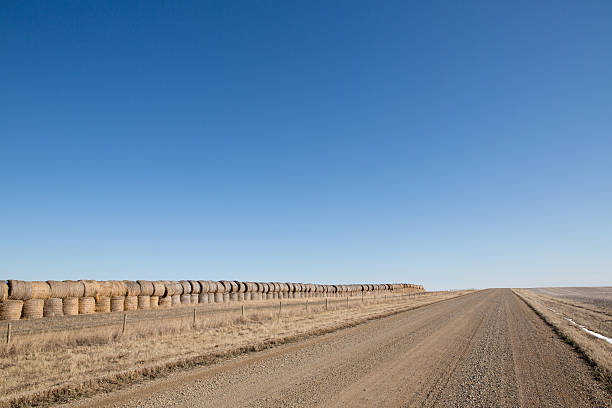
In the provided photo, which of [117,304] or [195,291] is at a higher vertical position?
[195,291]

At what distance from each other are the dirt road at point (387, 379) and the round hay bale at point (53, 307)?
760 inches

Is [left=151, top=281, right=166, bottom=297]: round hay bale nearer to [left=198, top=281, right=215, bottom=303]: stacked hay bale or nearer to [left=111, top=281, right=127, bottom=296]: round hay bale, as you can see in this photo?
[left=111, top=281, right=127, bottom=296]: round hay bale

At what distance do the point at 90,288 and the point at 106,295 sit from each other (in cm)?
165

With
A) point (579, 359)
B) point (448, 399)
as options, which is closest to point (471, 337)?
point (579, 359)

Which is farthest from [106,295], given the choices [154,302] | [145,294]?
[154,302]

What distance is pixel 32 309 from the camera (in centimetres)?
2353

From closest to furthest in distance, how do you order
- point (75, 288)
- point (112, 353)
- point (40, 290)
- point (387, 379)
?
point (387, 379) < point (112, 353) < point (40, 290) < point (75, 288)

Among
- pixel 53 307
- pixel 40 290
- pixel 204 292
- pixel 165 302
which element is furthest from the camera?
pixel 204 292

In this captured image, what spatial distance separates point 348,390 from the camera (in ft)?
26.8

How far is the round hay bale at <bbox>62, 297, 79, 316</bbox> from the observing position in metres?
25.7

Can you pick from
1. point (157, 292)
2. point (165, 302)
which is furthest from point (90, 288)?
point (165, 302)

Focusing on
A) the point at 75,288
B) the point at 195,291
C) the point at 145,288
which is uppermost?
the point at 75,288

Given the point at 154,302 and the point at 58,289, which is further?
the point at 154,302

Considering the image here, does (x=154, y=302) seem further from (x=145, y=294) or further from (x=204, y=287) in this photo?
(x=204, y=287)
